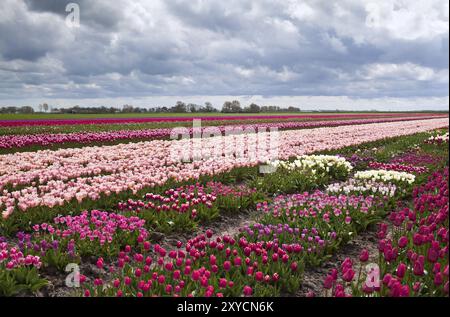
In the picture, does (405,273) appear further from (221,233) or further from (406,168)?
(406,168)

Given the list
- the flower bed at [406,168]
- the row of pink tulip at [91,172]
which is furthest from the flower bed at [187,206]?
the flower bed at [406,168]

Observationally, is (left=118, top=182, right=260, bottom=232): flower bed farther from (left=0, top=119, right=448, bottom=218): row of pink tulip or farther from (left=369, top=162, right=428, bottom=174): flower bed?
(left=369, top=162, right=428, bottom=174): flower bed

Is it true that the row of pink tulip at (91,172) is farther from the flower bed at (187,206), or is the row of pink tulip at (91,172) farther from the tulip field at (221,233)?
the flower bed at (187,206)

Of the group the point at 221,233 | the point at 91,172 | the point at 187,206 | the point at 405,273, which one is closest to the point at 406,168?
the point at 221,233

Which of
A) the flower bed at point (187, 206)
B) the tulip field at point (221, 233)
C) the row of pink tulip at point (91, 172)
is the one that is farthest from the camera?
the row of pink tulip at point (91, 172)

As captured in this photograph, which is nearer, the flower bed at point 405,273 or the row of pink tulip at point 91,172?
the flower bed at point 405,273

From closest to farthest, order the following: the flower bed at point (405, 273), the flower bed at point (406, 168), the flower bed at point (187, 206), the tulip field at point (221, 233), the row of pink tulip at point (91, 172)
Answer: the flower bed at point (405, 273), the tulip field at point (221, 233), the flower bed at point (187, 206), the row of pink tulip at point (91, 172), the flower bed at point (406, 168)

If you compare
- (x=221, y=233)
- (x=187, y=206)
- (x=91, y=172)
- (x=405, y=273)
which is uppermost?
(x=91, y=172)

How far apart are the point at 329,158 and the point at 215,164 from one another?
160 inches

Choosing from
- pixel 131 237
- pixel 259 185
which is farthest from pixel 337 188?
pixel 131 237

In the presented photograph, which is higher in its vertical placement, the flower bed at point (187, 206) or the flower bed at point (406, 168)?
the flower bed at point (406, 168)

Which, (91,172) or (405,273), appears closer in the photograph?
(405,273)

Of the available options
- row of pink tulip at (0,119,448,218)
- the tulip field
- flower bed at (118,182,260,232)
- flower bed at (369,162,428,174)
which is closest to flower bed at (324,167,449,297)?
the tulip field
